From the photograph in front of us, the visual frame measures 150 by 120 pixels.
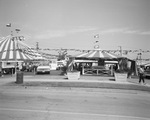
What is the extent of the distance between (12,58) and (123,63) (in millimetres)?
15007

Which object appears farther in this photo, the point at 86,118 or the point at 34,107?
the point at 34,107

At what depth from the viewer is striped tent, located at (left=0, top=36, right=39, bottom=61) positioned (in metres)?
20.3

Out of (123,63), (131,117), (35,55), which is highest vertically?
(35,55)

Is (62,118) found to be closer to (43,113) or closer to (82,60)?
(43,113)

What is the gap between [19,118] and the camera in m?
5.39

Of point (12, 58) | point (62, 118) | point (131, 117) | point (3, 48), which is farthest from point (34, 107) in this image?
point (3, 48)

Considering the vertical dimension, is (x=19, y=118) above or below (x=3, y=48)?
below

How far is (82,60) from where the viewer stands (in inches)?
793

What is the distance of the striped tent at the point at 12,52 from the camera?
20.3 metres

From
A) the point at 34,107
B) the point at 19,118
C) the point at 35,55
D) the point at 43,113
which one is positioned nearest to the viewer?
the point at 19,118

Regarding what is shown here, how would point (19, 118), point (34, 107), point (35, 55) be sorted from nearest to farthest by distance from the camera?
point (19, 118) → point (34, 107) → point (35, 55)

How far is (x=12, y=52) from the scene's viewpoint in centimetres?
2145

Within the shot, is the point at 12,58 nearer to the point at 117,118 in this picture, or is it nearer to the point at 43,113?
the point at 43,113

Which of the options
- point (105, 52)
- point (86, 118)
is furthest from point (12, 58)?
point (86, 118)
